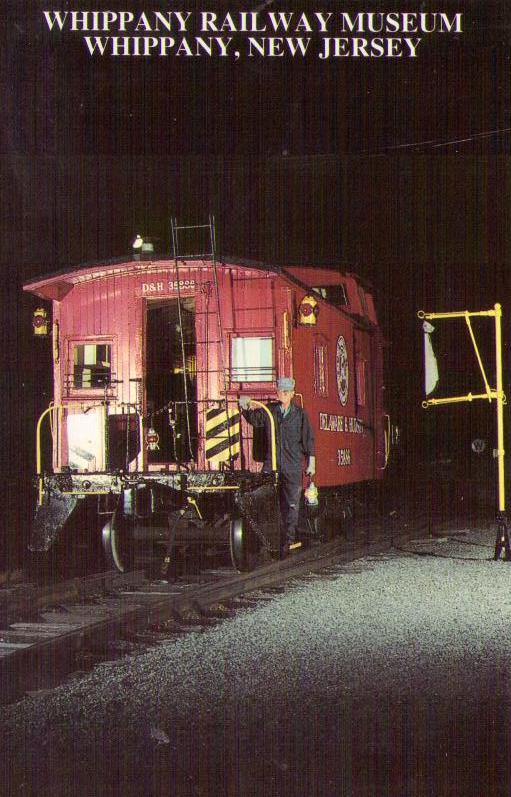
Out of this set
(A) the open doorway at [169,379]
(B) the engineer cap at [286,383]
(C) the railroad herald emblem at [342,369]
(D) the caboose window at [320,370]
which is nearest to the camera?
(B) the engineer cap at [286,383]

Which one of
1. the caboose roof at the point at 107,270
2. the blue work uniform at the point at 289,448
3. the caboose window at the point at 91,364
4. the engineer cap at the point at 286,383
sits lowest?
the blue work uniform at the point at 289,448

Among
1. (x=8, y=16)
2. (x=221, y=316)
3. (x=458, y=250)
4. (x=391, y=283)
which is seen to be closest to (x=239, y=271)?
(x=221, y=316)

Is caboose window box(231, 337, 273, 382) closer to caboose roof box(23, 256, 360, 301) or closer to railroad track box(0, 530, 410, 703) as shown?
caboose roof box(23, 256, 360, 301)

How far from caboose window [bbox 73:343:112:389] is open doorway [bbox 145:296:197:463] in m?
0.47

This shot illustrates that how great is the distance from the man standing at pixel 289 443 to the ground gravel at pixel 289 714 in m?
3.00

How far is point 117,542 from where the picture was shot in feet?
37.0

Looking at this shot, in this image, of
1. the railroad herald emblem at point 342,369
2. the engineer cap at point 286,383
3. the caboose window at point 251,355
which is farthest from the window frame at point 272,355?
the railroad herald emblem at point 342,369

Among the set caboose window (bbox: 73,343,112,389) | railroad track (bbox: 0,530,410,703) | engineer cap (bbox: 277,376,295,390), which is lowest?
→ railroad track (bbox: 0,530,410,703)

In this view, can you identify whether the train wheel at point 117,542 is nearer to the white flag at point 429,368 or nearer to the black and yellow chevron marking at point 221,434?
the black and yellow chevron marking at point 221,434

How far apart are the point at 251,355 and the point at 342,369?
324 centimetres

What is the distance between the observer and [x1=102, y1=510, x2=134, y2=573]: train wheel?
1125cm

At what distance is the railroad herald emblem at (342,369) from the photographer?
45.9ft

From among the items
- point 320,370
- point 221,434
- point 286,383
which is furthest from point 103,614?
point 320,370

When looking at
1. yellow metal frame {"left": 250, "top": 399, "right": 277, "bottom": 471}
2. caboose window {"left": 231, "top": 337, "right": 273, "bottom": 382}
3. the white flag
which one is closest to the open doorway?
caboose window {"left": 231, "top": 337, "right": 273, "bottom": 382}
